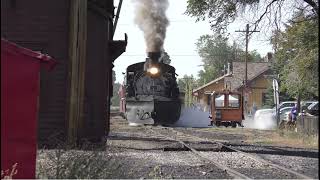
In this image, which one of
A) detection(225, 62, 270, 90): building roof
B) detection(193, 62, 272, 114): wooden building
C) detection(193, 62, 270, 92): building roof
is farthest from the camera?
detection(193, 62, 270, 92): building roof

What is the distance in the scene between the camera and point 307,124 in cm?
2392

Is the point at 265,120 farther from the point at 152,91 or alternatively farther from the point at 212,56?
the point at 212,56

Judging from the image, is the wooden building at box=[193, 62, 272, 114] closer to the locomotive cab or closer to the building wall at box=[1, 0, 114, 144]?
the locomotive cab

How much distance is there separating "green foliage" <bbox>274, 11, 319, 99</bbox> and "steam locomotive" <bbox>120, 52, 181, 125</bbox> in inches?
228

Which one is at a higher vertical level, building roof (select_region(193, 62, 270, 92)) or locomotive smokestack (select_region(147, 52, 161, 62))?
building roof (select_region(193, 62, 270, 92))

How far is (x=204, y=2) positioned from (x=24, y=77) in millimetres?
14858

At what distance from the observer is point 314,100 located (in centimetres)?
3753

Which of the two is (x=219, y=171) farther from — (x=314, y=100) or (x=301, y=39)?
(x=314, y=100)

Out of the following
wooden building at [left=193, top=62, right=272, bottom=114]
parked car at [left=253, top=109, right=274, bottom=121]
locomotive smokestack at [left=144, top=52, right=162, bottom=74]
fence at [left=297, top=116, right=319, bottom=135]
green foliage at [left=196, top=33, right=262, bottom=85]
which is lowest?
fence at [left=297, top=116, right=319, bottom=135]

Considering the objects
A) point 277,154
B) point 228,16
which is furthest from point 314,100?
point 277,154

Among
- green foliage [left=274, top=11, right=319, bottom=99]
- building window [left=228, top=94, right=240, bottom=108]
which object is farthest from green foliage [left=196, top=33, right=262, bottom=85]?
green foliage [left=274, top=11, right=319, bottom=99]

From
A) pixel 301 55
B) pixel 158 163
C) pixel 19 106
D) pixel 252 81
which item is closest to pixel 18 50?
pixel 19 106

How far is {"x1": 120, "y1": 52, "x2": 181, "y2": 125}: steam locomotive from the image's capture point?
2866cm

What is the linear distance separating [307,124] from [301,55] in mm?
3508
